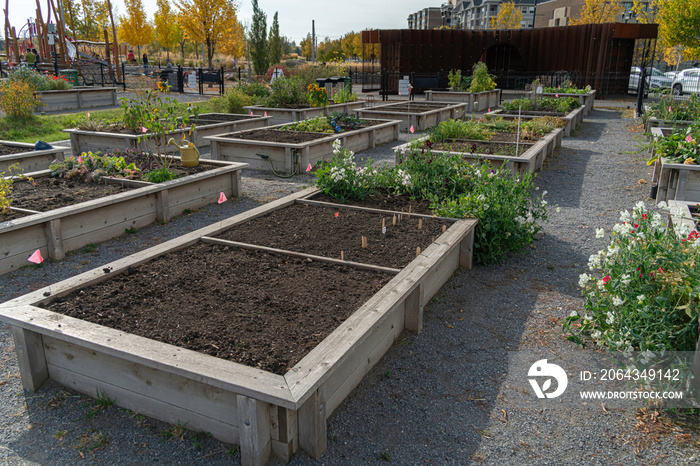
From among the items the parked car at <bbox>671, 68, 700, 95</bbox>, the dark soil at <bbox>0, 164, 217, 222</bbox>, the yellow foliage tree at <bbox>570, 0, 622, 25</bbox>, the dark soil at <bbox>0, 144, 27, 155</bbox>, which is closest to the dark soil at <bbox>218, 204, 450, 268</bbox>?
the dark soil at <bbox>0, 164, 217, 222</bbox>

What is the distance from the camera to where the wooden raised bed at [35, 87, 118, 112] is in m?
15.7

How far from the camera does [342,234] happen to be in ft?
15.9

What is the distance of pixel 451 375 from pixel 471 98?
1613cm

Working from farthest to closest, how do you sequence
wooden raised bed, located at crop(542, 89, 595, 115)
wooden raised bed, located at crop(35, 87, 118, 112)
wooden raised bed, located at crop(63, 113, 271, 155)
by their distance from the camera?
wooden raised bed, located at crop(542, 89, 595, 115), wooden raised bed, located at crop(35, 87, 118, 112), wooden raised bed, located at crop(63, 113, 271, 155)

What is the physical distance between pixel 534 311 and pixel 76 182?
5.46 metres

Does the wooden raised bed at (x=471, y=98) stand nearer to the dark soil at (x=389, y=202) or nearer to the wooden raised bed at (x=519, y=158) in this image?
the wooden raised bed at (x=519, y=158)

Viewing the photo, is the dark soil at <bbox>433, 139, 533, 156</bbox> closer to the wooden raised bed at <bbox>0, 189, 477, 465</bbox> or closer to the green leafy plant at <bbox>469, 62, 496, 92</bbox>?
the wooden raised bed at <bbox>0, 189, 477, 465</bbox>

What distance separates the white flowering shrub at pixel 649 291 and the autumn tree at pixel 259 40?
92.2 ft

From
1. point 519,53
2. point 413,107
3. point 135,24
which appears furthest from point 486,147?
point 135,24

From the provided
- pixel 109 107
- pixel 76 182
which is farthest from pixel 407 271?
pixel 109 107

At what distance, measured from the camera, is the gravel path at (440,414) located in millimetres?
2641

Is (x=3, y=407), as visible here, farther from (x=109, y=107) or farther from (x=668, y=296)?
(x=109, y=107)

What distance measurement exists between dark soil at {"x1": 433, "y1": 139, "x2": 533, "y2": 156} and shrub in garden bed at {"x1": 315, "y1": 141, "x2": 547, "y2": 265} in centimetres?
206

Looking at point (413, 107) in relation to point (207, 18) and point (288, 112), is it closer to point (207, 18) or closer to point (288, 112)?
point (288, 112)
